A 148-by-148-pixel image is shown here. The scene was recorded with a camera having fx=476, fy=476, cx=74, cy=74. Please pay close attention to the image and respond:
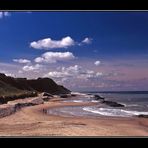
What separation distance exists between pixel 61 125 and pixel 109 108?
69 cm

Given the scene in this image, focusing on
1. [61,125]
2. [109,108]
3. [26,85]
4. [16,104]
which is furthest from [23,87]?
[109,108]

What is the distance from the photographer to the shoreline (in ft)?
18.5

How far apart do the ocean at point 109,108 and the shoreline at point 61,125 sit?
7 centimetres

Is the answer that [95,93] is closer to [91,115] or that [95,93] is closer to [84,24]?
[91,115]

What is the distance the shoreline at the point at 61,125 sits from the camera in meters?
5.63

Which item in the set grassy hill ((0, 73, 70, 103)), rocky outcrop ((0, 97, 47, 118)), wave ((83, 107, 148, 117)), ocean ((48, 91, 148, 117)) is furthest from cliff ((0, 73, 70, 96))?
wave ((83, 107, 148, 117))

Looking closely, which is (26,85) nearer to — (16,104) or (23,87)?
(23,87)

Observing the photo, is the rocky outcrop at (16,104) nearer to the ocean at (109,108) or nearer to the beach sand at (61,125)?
the beach sand at (61,125)

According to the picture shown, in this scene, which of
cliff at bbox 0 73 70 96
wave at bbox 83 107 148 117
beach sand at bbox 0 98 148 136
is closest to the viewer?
beach sand at bbox 0 98 148 136

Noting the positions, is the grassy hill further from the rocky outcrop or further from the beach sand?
the beach sand
